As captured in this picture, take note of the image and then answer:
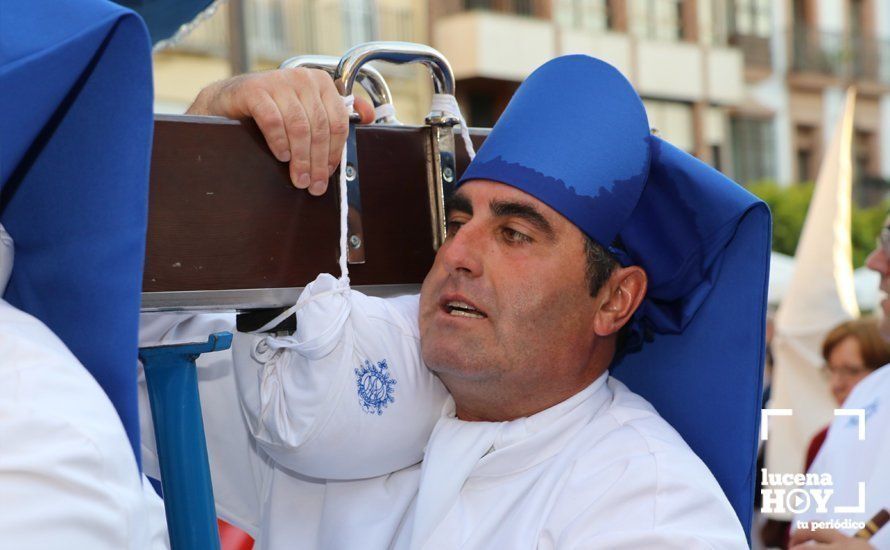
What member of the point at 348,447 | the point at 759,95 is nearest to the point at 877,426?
the point at 348,447

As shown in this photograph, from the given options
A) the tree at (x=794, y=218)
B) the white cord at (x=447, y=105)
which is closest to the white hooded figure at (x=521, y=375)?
the white cord at (x=447, y=105)

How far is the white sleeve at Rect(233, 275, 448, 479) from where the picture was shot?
181 cm

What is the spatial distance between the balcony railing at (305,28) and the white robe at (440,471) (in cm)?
1286

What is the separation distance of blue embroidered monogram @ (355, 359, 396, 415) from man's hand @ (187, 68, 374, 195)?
29 cm

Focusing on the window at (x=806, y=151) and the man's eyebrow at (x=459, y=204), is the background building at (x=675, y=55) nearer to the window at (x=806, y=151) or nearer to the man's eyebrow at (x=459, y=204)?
the window at (x=806, y=151)

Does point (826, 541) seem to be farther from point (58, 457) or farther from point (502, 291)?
point (58, 457)

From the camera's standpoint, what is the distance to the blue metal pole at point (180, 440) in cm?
168

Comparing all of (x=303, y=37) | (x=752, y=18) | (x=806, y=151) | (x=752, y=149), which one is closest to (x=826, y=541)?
(x=303, y=37)

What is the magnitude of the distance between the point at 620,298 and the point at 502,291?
272 mm

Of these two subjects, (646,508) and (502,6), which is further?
(502,6)

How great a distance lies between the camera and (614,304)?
2.22 metres

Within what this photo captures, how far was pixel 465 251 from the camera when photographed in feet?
6.61

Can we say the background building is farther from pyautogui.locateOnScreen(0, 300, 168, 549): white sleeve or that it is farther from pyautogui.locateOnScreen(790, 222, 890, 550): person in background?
pyautogui.locateOnScreen(0, 300, 168, 549): white sleeve

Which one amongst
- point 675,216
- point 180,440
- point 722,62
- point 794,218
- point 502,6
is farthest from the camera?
point 722,62
